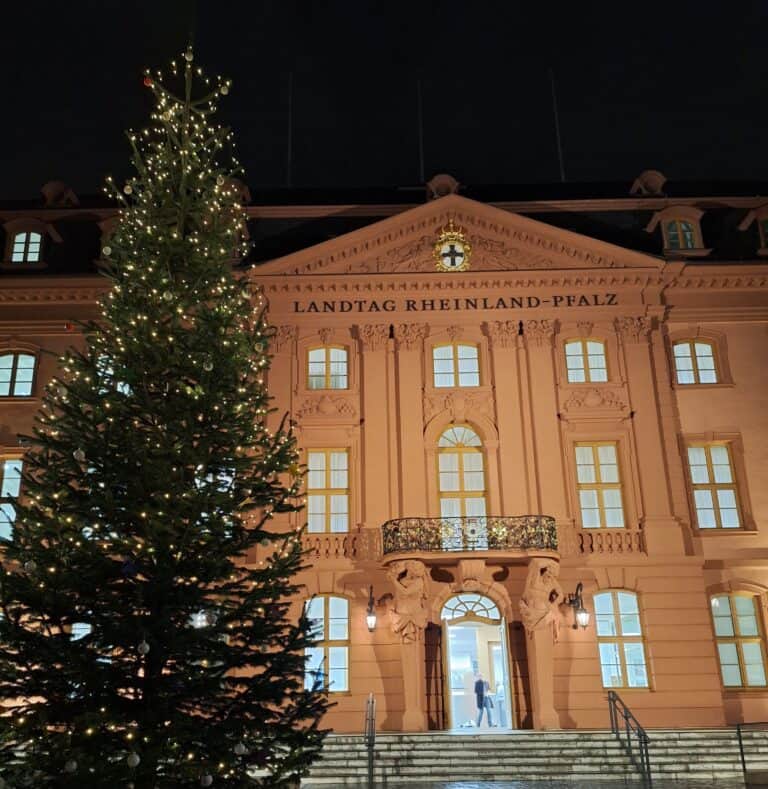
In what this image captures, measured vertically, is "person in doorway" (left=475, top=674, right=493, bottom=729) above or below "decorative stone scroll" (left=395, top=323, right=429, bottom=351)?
below

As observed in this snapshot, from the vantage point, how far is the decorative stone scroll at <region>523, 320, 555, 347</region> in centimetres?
2433

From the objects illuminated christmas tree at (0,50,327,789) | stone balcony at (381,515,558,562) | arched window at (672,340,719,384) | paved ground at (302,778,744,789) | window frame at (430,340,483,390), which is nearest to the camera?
illuminated christmas tree at (0,50,327,789)

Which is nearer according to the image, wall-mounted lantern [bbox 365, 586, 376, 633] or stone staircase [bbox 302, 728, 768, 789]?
stone staircase [bbox 302, 728, 768, 789]

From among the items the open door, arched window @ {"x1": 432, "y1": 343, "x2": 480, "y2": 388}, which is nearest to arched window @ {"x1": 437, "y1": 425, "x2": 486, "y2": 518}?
arched window @ {"x1": 432, "y1": 343, "x2": 480, "y2": 388}

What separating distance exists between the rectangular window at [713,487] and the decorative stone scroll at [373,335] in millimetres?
8435

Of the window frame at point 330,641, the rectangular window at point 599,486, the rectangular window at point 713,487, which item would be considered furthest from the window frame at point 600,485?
the window frame at point 330,641

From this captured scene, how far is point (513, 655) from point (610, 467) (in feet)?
17.9

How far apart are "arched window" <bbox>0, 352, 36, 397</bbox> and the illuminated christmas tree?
1256 cm

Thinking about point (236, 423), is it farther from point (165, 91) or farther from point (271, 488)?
point (165, 91)

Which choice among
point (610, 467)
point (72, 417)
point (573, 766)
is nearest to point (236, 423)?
point (72, 417)

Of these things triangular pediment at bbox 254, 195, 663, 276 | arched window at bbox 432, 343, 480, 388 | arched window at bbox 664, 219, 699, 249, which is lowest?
arched window at bbox 432, 343, 480, 388

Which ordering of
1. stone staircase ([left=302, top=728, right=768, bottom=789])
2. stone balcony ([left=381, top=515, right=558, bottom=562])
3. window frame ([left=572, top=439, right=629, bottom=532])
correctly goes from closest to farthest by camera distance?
stone staircase ([left=302, top=728, right=768, bottom=789]) < stone balcony ([left=381, top=515, right=558, bottom=562]) < window frame ([left=572, top=439, right=629, bottom=532])

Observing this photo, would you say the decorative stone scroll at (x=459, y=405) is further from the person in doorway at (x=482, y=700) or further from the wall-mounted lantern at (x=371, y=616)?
the person in doorway at (x=482, y=700)

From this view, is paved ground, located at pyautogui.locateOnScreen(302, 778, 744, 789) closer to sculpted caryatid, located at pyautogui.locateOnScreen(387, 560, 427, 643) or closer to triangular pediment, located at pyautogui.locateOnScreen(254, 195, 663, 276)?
sculpted caryatid, located at pyautogui.locateOnScreen(387, 560, 427, 643)
